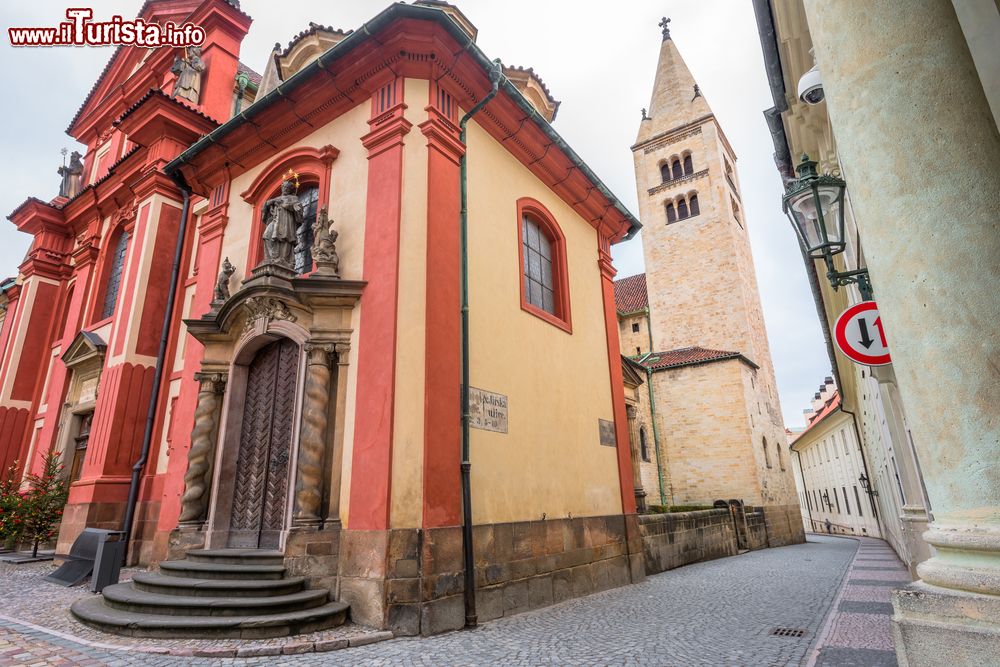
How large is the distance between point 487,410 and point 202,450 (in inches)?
164

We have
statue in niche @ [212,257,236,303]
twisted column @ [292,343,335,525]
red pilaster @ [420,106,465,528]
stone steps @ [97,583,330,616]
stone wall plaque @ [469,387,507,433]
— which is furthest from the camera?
statue in niche @ [212,257,236,303]

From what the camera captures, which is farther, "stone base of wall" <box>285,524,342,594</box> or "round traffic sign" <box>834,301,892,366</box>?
"stone base of wall" <box>285,524,342,594</box>

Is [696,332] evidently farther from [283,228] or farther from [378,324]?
[378,324]

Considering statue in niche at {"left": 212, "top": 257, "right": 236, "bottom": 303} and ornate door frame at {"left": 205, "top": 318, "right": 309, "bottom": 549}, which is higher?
statue in niche at {"left": 212, "top": 257, "right": 236, "bottom": 303}

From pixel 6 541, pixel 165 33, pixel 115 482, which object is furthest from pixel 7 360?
pixel 165 33

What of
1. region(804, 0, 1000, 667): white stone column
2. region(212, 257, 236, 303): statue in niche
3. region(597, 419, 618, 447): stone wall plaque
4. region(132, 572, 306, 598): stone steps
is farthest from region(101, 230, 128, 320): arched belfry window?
region(804, 0, 1000, 667): white stone column

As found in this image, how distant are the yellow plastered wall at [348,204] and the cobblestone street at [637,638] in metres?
2.06

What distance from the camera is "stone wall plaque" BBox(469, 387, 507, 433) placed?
7.11 meters

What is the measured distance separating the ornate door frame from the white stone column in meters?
6.43

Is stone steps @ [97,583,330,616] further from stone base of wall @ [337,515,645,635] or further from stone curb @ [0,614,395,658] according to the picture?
stone curb @ [0,614,395,658]

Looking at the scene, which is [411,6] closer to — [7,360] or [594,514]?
[594,514]

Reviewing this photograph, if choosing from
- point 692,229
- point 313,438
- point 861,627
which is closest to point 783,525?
point 692,229

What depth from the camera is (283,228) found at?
8.30 m

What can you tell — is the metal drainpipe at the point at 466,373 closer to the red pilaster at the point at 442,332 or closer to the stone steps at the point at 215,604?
the red pilaster at the point at 442,332
